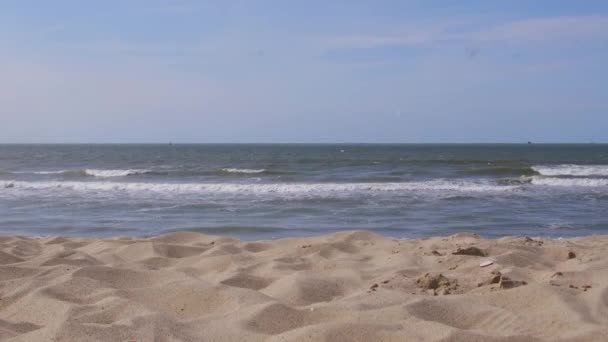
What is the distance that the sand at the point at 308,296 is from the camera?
10.2 ft

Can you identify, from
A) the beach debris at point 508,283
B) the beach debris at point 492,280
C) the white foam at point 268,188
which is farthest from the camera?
the white foam at point 268,188

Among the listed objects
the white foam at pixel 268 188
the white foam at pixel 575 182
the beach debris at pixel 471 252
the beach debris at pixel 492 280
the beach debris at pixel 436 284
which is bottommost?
the white foam at pixel 268 188

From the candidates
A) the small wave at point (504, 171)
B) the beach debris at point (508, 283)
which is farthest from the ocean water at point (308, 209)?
the small wave at point (504, 171)

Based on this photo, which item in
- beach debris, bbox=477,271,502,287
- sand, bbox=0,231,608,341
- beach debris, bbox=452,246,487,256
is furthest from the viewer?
beach debris, bbox=452,246,487,256

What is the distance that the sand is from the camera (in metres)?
3.12

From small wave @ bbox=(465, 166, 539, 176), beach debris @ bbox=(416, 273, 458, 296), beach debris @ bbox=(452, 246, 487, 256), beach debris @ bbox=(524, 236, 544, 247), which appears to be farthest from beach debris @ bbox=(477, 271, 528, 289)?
small wave @ bbox=(465, 166, 539, 176)

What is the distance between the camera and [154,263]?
5617 millimetres

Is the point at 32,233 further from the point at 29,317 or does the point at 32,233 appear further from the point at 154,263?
the point at 29,317

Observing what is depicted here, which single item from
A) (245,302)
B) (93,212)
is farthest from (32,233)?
(245,302)

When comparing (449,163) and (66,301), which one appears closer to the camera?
(66,301)

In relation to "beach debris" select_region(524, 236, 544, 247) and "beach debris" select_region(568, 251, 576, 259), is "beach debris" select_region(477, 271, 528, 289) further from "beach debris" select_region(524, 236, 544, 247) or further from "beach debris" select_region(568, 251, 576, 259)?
"beach debris" select_region(524, 236, 544, 247)

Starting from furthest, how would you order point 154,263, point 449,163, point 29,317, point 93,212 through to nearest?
point 449,163
point 93,212
point 154,263
point 29,317

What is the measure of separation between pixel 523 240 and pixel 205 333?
4.97m

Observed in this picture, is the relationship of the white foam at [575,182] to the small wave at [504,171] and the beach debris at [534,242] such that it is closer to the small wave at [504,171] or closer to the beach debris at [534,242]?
the small wave at [504,171]
